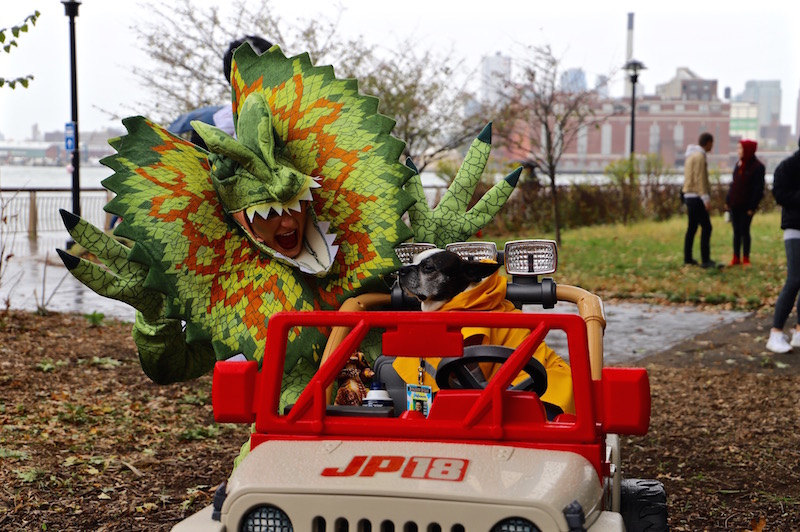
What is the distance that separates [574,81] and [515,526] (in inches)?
743

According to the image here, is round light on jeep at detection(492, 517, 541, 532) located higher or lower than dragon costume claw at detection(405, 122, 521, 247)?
lower

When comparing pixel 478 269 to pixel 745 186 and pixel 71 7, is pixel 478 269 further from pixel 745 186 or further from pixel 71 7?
pixel 71 7

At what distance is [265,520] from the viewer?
261cm

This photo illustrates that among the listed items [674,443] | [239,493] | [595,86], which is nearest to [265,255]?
[239,493]

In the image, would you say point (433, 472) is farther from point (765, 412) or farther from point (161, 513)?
point (765, 412)

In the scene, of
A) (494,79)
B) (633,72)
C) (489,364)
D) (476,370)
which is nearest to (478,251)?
(489,364)

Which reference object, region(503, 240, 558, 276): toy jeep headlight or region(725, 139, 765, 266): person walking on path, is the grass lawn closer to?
region(725, 139, 765, 266): person walking on path

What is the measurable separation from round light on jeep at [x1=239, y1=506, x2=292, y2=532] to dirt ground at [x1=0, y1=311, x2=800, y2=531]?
2467 mm

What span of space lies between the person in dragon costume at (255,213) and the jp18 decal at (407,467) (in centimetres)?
131

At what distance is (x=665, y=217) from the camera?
2366 cm

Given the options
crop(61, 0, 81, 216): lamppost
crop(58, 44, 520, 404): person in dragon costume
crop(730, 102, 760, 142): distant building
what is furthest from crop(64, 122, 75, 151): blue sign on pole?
crop(730, 102, 760, 142): distant building

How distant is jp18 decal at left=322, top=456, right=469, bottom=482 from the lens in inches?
101

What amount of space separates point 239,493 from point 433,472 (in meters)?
0.53

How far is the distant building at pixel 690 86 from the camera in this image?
3693 inches
